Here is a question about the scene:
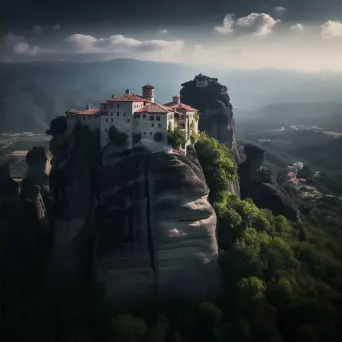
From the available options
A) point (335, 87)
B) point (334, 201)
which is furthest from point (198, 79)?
point (335, 87)

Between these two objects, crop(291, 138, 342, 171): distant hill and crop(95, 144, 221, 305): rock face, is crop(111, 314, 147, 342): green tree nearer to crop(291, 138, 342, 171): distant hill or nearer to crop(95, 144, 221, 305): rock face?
crop(95, 144, 221, 305): rock face

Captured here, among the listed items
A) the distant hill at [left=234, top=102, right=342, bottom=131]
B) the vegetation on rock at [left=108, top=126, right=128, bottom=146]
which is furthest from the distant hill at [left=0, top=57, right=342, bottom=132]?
the vegetation on rock at [left=108, top=126, right=128, bottom=146]

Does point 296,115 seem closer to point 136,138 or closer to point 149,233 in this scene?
point 136,138

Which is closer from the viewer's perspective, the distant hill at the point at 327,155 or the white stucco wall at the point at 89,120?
the white stucco wall at the point at 89,120

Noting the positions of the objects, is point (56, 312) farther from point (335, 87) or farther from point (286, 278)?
point (335, 87)

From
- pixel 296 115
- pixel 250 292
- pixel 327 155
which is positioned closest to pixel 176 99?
pixel 250 292

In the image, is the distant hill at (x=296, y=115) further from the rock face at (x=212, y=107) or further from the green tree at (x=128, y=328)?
the green tree at (x=128, y=328)

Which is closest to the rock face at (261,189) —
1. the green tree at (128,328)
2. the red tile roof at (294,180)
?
the red tile roof at (294,180)
